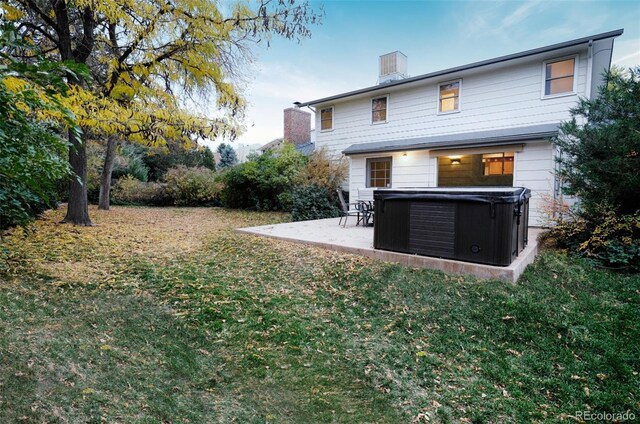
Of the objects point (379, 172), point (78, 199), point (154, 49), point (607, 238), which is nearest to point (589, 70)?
point (607, 238)

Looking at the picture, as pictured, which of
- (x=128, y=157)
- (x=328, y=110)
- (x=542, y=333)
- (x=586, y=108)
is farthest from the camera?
(x=128, y=157)

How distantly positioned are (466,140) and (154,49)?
8.03 m

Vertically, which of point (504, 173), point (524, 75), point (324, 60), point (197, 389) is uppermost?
point (324, 60)

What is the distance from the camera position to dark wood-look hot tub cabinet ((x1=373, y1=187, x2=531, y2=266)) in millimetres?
Answer: 4188

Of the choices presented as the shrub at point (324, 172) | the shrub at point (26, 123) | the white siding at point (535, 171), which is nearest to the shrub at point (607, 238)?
the white siding at point (535, 171)

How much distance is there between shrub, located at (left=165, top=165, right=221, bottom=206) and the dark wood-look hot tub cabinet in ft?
38.0

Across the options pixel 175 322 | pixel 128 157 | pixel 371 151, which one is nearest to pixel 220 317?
pixel 175 322

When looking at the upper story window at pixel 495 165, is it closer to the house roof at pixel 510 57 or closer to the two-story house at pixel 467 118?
the two-story house at pixel 467 118

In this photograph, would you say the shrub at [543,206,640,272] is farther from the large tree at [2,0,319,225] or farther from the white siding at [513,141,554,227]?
the large tree at [2,0,319,225]

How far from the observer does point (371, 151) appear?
438 inches

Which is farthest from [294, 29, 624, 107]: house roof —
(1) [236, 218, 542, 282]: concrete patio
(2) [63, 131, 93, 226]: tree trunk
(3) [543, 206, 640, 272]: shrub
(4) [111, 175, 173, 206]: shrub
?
(4) [111, 175, 173, 206]: shrub

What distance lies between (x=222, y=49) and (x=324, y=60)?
22.3 feet

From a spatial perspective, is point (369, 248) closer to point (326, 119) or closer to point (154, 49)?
point (154, 49)

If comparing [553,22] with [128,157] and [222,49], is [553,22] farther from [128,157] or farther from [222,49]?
[128,157]
